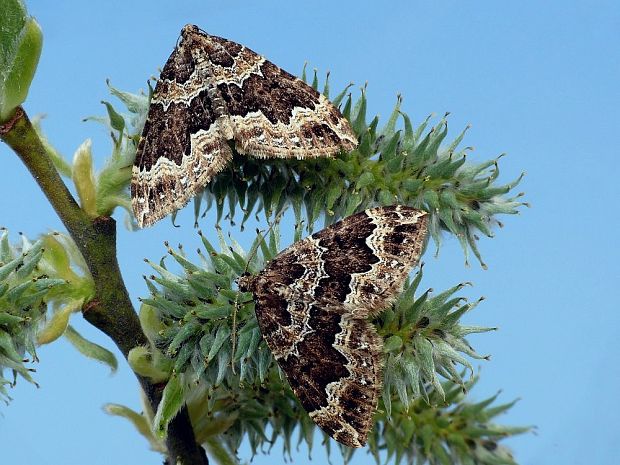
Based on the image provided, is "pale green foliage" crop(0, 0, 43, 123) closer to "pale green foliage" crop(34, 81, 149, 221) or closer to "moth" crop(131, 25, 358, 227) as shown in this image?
"pale green foliage" crop(34, 81, 149, 221)

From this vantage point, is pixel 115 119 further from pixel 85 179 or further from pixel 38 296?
pixel 38 296

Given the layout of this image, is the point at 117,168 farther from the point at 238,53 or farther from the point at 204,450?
the point at 204,450

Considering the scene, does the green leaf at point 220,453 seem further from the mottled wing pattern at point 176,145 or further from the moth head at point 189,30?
the moth head at point 189,30

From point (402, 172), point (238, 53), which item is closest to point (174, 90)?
point (238, 53)

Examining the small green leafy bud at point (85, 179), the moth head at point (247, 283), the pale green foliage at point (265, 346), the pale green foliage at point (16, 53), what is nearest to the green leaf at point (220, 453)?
the pale green foliage at point (265, 346)

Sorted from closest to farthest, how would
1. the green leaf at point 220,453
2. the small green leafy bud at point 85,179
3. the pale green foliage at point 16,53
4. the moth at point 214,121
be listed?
the pale green foliage at point 16,53
the small green leafy bud at point 85,179
the moth at point 214,121
the green leaf at point 220,453

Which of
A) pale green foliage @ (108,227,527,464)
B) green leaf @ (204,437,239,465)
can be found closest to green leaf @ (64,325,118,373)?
pale green foliage @ (108,227,527,464)
